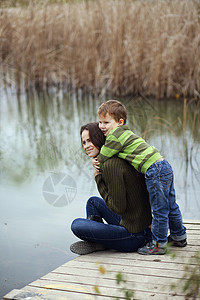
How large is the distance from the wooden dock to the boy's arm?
0.46 meters

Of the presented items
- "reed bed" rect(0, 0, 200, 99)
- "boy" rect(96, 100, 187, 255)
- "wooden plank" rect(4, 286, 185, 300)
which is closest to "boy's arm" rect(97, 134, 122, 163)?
"boy" rect(96, 100, 187, 255)

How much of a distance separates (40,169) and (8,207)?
1099 mm

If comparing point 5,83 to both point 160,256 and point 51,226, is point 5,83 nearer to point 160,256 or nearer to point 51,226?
point 51,226

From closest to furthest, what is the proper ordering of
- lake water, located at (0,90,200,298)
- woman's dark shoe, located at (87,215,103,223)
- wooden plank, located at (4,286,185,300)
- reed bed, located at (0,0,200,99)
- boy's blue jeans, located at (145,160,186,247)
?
wooden plank, located at (4,286,185,300) → boy's blue jeans, located at (145,160,186,247) → woman's dark shoe, located at (87,215,103,223) → lake water, located at (0,90,200,298) → reed bed, located at (0,0,200,99)

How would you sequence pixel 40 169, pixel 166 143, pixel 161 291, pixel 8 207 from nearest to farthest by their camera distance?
pixel 161 291 < pixel 8 207 < pixel 40 169 < pixel 166 143

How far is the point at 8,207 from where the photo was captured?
3.62 metres

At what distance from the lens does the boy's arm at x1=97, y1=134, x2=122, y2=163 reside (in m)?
2.20

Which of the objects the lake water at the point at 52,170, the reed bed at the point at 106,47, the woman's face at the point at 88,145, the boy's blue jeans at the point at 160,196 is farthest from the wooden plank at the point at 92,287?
the reed bed at the point at 106,47

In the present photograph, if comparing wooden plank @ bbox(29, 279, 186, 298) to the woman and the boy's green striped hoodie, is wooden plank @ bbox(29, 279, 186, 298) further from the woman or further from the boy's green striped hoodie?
the boy's green striped hoodie

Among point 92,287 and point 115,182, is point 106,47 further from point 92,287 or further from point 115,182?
point 92,287

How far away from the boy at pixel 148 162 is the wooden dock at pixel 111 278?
131mm

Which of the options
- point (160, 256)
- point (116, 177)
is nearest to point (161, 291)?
point (160, 256)

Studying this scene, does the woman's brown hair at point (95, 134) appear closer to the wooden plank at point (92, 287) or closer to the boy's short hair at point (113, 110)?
the boy's short hair at point (113, 110)

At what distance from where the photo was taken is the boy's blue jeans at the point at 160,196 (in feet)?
7.14
